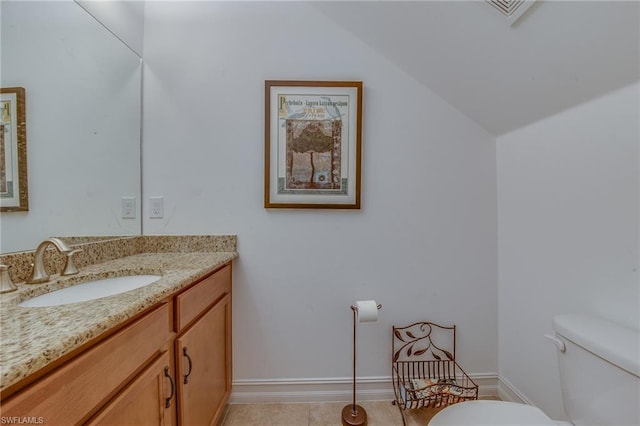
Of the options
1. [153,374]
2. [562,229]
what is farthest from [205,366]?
[562,229]

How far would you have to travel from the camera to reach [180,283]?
858 millimetres

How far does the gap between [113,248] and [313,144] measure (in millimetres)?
1121

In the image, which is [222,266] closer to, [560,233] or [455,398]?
[455,398]

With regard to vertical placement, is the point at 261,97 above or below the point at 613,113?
above

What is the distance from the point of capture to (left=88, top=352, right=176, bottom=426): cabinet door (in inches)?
24.1

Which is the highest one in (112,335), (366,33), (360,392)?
(366,33)

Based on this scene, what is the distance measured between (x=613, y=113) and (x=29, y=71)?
6.80 feet

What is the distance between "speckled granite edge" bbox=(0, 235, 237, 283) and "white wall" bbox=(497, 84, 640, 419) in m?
1.52

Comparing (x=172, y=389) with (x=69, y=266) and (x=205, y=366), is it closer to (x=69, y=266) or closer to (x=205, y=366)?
(x=205, y=366)

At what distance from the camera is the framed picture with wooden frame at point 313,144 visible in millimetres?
1427

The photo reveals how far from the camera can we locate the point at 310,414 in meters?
1.37

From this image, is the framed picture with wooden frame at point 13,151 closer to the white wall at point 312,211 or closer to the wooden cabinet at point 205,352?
the white wall at point 312,211

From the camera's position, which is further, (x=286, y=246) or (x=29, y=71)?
(x=286, y=246)

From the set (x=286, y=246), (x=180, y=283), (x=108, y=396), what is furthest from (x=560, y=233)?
(x=108, y=396)
